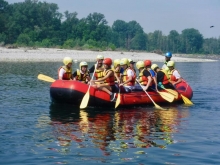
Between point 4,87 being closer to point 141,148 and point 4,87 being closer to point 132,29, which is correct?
point 141,148

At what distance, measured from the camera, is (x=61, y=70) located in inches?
553

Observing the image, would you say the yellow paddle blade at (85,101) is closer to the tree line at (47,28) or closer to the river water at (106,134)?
the river water at (106,134)

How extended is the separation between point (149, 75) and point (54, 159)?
6.99m

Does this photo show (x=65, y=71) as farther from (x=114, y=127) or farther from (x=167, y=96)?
(x=114, y=127)

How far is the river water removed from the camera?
27.5 ft

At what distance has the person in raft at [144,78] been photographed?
14.6 meters

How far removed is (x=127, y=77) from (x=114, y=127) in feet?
12.1

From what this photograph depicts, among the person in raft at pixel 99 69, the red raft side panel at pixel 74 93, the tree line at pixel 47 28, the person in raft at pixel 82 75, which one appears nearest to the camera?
the red raft side panel at pixel 74 93

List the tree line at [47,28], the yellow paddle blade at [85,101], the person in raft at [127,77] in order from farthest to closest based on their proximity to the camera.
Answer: the tree line at [47,28] → the person in raft at [127,77] → the yellow paddle blade at [85,101]

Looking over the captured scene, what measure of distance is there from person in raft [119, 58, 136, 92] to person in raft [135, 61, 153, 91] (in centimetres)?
24

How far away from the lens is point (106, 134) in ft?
33.4

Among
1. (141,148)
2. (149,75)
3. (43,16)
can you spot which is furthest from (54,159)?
(43,16)

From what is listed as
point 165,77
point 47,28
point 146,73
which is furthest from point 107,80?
point 47,28

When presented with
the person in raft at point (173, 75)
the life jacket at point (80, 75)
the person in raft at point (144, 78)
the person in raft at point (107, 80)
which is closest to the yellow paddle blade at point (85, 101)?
the person in raft at point (107, 80)
